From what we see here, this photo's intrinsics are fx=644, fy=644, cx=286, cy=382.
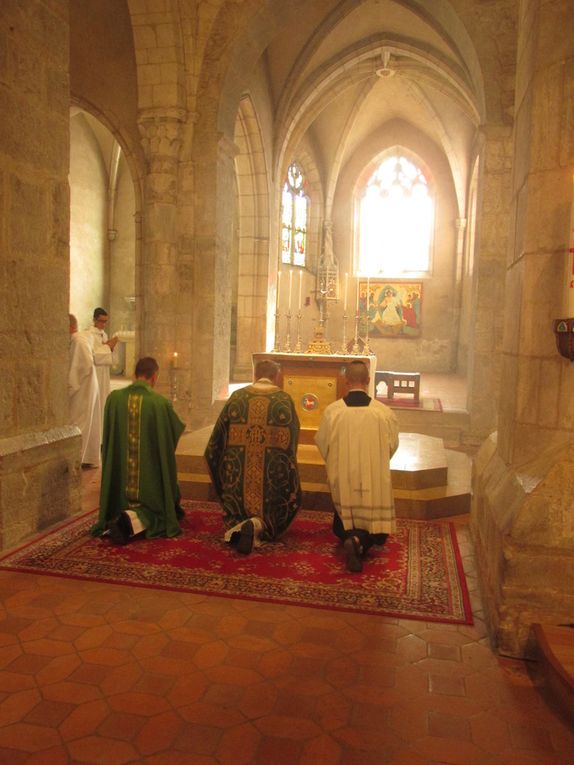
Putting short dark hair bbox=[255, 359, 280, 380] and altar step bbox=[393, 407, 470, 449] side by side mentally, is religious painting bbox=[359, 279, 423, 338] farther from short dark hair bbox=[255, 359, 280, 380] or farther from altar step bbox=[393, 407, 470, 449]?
short dark hair bbox=[255, 359, 280, 380]

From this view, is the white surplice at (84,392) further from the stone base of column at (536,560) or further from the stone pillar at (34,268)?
the stone base of column at (536,560)

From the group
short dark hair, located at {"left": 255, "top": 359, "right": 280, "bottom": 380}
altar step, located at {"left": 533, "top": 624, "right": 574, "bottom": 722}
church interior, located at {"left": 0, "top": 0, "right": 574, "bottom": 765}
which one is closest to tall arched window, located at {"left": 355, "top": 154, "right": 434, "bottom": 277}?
church interior, located at {"left": 0, "top": 0, "right": 574, "bottom": 765}

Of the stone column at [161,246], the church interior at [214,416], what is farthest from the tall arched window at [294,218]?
the stone column at [161,246]

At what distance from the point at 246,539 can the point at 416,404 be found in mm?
6578

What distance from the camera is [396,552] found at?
4.62m

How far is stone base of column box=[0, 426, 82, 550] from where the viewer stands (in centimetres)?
439

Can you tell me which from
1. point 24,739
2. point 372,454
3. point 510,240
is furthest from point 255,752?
point 510,240

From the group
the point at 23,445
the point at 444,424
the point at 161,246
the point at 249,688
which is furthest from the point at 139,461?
the point at 444,424

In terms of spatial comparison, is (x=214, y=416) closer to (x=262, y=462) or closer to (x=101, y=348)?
(x=101, y=348)

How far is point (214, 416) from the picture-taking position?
371 inches

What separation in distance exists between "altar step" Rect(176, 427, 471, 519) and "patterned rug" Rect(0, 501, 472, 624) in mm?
545

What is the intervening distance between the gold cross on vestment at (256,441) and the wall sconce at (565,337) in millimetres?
2115

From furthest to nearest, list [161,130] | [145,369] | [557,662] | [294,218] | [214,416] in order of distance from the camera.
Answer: [294,218]
[214,416]
[161,130]
[145,369]
[557,662]

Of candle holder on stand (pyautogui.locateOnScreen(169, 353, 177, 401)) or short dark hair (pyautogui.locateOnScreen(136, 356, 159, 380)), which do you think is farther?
candle holder on stand (pyautogui.locateOnScreen(169, 353, 177, 401))
